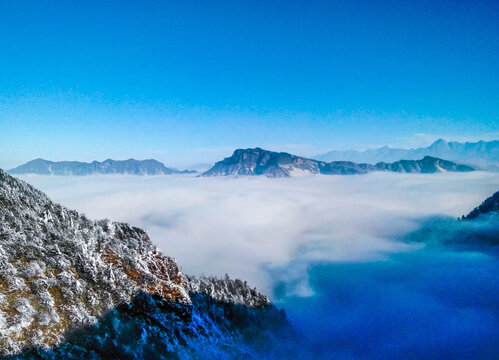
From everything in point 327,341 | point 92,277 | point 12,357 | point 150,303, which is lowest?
point 327,341

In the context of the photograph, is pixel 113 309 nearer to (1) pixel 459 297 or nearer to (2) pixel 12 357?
(2) pixel 12 357

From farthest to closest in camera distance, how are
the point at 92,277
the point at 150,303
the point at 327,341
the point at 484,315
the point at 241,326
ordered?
1. the point at 484,315
2. the point at 327,341
3. the point at 241,326
4. the point at 150,303
5. the point at 92,277

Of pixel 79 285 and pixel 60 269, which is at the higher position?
pixel 60 269

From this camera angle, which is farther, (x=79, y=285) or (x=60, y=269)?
(x=60, y=269)

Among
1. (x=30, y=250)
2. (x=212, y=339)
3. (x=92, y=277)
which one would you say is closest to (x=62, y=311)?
(x=92, y=277)

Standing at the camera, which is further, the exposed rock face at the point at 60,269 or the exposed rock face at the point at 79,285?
the exposed rock face at the point at 79,285

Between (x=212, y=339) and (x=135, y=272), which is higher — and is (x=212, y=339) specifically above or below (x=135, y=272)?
below

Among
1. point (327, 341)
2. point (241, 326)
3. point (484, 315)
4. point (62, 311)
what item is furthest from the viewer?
point (484, 315)

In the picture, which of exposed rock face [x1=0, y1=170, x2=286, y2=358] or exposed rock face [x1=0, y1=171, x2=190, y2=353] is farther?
exposed rock face [x1=0, y1=170, x2=286, y2=358]
